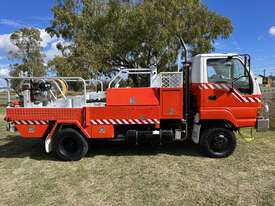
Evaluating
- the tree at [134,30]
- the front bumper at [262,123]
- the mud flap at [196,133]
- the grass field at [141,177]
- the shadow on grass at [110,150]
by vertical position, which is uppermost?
the tree at [134,30]

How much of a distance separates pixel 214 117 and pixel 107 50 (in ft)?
55.6

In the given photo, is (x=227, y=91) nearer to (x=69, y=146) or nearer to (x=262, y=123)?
(x=262, y=123)

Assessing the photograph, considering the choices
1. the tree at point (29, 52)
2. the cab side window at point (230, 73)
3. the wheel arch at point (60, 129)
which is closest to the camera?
the cab side window at point (230, 73)

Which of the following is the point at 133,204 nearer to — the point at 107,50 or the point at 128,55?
the point at 107,50

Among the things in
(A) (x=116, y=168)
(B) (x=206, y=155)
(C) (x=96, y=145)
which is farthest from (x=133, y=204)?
(C) (x=96, y=145)

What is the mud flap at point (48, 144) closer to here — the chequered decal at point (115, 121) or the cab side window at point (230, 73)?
the chequered decal at point (115, 121)

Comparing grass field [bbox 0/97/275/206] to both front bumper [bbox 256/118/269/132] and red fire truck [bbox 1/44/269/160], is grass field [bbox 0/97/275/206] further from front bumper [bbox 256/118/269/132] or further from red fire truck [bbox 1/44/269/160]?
front bumper [bbox 256/118/269/132]

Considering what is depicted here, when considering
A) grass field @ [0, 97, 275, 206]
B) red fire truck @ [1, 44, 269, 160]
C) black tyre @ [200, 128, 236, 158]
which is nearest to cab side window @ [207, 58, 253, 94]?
red fire truck @ [1, 44, 269, 160]

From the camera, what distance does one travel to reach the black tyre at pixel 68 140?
854 cm

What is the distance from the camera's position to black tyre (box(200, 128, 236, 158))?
8.52 m

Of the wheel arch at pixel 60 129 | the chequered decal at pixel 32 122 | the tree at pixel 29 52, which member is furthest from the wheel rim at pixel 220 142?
the tree at pixel 29 52

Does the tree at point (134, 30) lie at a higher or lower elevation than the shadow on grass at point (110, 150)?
higher

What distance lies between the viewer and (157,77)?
27.9ft

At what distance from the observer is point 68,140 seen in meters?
8.68
